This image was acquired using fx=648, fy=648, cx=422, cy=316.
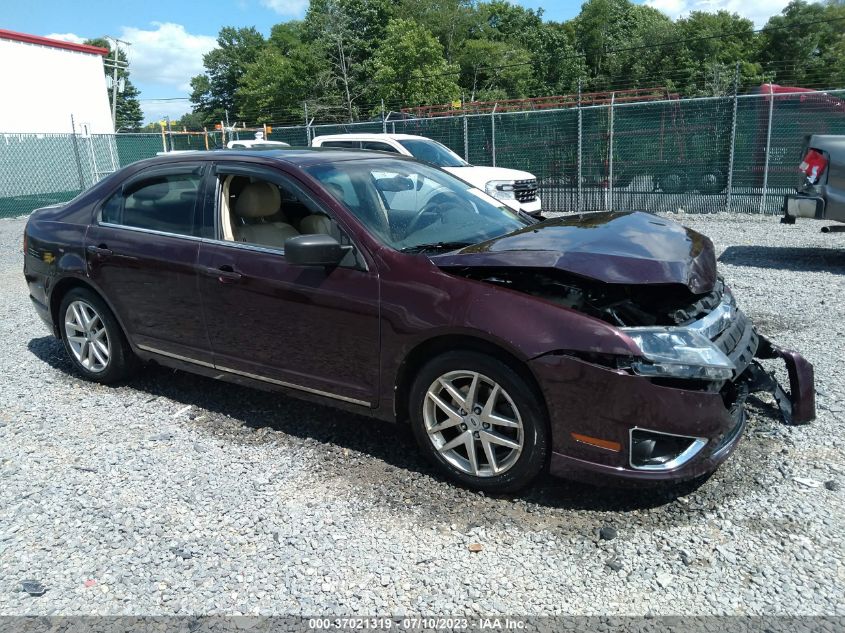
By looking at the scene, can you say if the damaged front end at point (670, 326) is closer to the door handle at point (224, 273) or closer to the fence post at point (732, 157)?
the door handle at point (224, 273)

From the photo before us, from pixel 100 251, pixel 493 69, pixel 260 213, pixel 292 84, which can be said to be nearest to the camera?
pixel 260 213

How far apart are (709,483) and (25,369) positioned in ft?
17.4

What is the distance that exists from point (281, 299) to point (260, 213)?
75 cm

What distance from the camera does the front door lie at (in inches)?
139

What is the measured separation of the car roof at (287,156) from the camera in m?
4.04

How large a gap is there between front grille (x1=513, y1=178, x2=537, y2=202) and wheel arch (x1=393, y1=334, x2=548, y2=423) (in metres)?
8.58

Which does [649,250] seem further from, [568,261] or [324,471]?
[324,471]

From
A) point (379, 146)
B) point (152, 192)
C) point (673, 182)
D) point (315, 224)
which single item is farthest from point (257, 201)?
point (673, 182)

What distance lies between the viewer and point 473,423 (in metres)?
3.23

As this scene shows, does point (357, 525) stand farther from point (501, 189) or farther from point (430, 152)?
point (430, 152)

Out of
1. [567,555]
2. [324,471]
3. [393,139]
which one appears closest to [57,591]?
[324,471]

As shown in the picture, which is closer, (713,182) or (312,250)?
(312,250)

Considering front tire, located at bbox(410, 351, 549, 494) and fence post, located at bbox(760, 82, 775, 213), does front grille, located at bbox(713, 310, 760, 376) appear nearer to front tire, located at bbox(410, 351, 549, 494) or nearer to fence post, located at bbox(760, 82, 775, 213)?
front tire, located at bbox(410, 351, 549, 494)

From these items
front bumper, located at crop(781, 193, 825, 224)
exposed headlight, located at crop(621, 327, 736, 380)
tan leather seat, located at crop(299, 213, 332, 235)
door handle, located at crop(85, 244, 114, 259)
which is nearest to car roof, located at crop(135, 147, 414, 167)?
tan leather seat, located at crop(299, 213, 332, 235)
